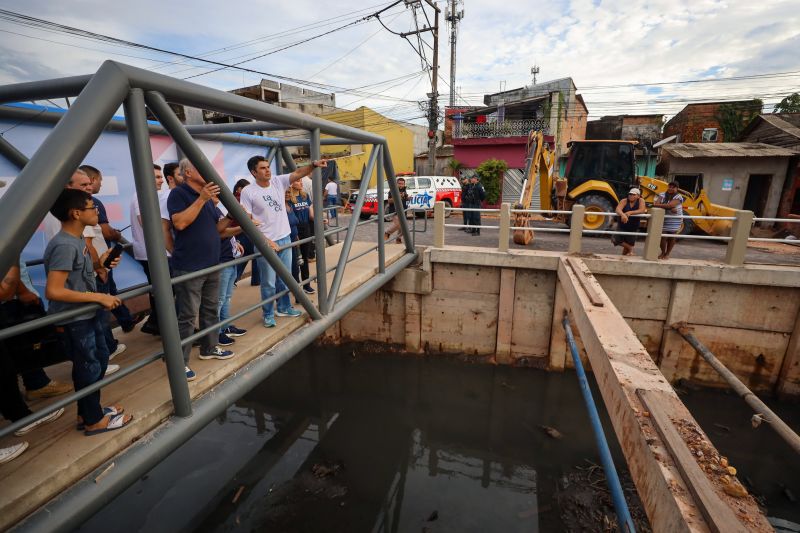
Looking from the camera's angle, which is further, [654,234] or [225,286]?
[654,234]

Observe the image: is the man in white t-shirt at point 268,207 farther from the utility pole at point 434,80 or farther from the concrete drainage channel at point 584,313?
the utility pole at point 434,80

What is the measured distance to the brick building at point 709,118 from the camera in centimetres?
1855

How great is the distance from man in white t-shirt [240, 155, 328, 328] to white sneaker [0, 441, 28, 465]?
5.67 feet

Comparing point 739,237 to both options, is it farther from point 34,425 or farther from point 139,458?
point 34,425

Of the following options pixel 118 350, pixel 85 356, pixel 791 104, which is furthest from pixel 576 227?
pixel 791 104

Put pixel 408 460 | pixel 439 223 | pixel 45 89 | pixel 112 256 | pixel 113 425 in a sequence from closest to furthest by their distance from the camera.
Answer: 1. pixel 45 89
2. pixel 113 425
3. pixel 112 256
4. pixel 408 460
5. pixel 439 223

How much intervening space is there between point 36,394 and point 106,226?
1.42m

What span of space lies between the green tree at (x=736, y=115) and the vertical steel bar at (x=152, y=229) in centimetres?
2460

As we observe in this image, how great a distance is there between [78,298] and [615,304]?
6952 mm

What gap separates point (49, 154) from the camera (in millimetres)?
1336

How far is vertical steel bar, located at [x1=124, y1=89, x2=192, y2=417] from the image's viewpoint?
1.67 m

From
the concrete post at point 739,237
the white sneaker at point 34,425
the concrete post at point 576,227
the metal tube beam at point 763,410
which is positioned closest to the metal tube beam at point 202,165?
the white sneaker at point 34,425

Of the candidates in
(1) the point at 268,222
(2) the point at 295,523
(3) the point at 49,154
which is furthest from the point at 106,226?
(2) the point at 295,523

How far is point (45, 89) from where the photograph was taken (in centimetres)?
170
